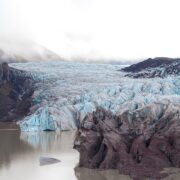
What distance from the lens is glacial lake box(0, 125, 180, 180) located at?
16.2 metres

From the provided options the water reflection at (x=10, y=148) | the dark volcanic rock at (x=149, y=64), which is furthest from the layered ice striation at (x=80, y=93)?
the water reflection at (x=10, y=148)

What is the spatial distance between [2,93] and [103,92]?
998 centimetres

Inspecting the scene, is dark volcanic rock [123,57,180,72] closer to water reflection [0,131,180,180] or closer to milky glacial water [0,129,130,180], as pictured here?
water reflection [0,131,180,180]

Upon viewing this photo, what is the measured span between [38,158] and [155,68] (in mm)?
20763

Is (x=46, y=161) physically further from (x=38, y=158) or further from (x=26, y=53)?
(x=26, y=53)

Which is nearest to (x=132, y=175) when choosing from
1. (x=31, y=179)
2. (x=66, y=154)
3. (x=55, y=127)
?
(x=31, y=179)

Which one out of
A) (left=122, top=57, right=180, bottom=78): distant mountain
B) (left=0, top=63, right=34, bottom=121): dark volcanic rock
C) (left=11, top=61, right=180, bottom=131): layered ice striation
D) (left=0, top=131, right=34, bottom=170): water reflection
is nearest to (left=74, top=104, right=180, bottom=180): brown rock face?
(left=0, top=131, right=34, bottom=170): water reflection

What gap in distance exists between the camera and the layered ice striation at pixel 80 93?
29.2 metres

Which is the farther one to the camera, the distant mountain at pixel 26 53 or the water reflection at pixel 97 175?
the distant mountain at pixel 26 53

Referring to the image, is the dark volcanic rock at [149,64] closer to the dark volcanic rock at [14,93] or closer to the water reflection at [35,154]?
the dark volcanic rock at [14,93]

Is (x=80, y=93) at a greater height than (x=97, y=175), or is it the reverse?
(x=80, y=93)

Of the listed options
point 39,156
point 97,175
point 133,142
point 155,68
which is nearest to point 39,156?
point 39,156

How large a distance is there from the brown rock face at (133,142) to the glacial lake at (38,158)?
0.49 meters

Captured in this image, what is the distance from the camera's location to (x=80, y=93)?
1289 inches
